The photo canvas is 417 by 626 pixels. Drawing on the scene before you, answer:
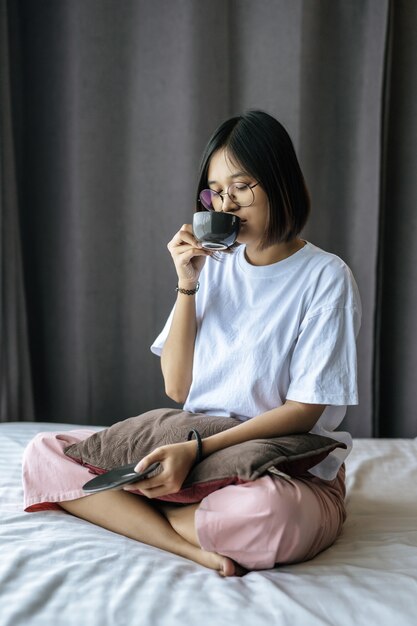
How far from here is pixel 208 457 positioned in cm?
125

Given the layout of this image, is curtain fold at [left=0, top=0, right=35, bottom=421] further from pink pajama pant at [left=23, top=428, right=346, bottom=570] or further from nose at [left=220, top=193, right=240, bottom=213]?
pink pajama pant at [left=23, top=428, right=346, bottom=570]

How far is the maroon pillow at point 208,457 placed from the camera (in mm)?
1187

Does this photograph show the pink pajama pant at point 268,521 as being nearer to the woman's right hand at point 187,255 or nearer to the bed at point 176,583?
the bed at point 176,583

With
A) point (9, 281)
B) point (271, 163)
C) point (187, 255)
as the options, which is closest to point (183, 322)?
point (187, 255)

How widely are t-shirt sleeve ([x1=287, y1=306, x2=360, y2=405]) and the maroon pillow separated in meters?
0.08

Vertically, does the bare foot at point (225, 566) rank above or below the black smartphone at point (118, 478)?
below

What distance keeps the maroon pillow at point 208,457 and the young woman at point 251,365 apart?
3 cm

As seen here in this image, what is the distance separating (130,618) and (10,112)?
1926 millimetres

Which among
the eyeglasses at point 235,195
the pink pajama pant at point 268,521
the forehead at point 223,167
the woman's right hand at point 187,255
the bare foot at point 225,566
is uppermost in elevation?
the forehead at point 223,167

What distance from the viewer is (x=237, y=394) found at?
4.57ft

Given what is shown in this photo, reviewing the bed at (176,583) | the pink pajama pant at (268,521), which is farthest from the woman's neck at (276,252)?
the bed at (176,583)

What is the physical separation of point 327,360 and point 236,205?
348mm

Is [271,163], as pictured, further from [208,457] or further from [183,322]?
[208,457]

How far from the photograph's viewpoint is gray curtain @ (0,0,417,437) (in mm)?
2383
